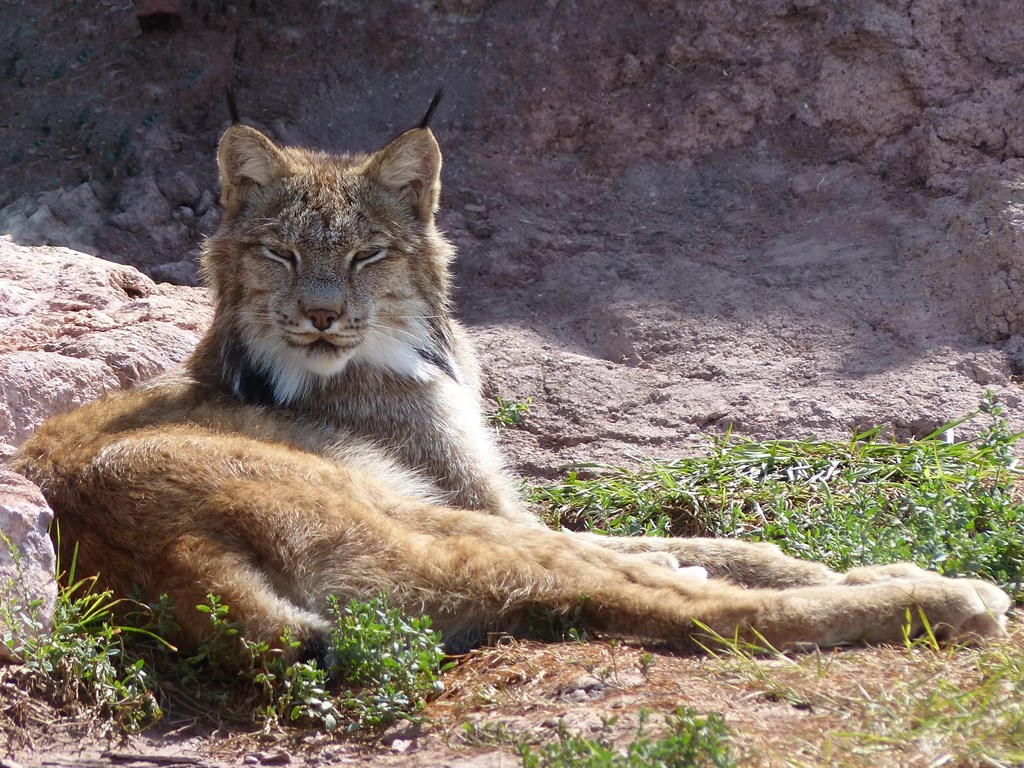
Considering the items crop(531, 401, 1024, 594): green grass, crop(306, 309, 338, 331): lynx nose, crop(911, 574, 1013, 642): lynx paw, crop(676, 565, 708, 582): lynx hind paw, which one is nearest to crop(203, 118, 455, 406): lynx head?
crop(306, 309, 338, 331): lynx nose

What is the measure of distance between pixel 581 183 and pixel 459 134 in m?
1.02

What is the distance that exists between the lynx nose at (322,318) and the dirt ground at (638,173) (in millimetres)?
1781

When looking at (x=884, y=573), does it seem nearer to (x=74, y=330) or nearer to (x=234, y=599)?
(x=234, y=599)

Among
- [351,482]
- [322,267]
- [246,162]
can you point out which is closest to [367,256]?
[322,267]

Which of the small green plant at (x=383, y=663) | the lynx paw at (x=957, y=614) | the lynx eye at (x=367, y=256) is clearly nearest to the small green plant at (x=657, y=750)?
the small green plant at (x=383, y=663)

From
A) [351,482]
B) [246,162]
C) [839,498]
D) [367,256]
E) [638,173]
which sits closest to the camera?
[351,482]

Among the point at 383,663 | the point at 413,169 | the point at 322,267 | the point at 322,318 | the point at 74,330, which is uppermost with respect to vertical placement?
the point at 413,169

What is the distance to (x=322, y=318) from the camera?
4.94 metres

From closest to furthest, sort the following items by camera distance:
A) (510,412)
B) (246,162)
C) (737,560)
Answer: (737,560) < (246,162) < (510,412)

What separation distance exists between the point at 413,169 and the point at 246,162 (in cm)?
77

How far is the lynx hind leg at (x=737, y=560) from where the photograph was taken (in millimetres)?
4773

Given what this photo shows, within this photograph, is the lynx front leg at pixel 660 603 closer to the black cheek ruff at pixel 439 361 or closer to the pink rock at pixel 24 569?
the pink rock at pixel 24 569

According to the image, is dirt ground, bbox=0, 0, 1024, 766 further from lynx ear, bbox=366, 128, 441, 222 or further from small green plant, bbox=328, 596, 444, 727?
small green plant, bbox=328, 596, 444, 727

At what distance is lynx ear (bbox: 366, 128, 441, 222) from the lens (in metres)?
5.29
